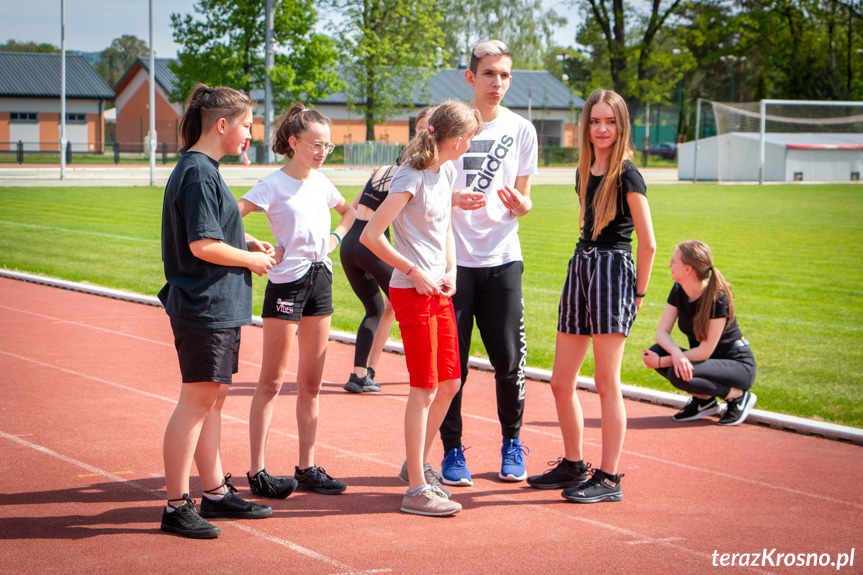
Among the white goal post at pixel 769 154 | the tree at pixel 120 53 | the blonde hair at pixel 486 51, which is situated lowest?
the blonde hair at pixel 486 51

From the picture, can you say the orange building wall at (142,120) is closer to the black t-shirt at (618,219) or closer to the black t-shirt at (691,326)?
the black t-shirt at (691,326)

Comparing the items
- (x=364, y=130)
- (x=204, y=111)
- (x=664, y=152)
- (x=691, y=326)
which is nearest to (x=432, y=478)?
(x=204, y=111)

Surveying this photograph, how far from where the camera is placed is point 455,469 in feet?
16.8

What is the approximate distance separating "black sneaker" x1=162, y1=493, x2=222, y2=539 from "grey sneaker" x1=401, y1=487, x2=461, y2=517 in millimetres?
953

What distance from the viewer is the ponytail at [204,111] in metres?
4.05

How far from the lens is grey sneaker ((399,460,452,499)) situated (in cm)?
468

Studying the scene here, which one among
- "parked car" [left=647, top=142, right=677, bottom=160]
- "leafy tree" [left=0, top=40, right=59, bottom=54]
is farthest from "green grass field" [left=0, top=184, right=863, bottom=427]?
"leafy tree" [left=0, top=40, right=59, bottom=54]

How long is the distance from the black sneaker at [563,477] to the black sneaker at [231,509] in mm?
1532

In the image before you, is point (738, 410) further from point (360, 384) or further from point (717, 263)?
point (717, 263)

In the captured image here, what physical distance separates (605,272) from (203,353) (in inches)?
81.9

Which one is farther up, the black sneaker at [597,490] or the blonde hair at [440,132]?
the blonde hair at [440,132]

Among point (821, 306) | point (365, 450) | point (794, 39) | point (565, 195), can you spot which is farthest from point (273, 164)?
point (365, 450)

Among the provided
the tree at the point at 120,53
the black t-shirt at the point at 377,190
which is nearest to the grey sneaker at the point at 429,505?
the black t-shirt at the point at 377,190

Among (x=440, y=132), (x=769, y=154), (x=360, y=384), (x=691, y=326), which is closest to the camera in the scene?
(x=440, y=132)
